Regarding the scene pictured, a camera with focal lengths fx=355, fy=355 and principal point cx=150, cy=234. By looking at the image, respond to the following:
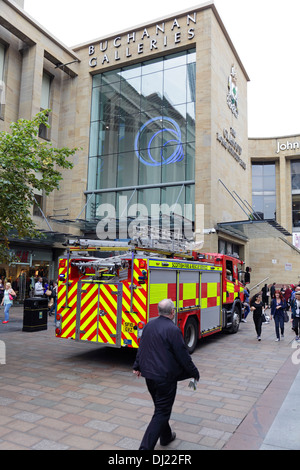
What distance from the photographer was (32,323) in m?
11.9

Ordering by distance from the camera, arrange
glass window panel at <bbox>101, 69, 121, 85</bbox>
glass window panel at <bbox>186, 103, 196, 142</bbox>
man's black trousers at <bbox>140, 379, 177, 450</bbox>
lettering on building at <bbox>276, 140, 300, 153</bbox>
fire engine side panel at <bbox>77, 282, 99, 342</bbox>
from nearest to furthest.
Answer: man's black trousers at <bbox>140, 379, 177, 450</bbox> < fire engine side panel at <bbox>77, 282, 99, 342</bbox> < glass window panel at <bbox>186, 103, 196, 142</bbox> < glass window panel at <bbox>101, 69, 121, 85</bbox> < lettering on building at <bbox>276, 140, 300, 153</bbox>

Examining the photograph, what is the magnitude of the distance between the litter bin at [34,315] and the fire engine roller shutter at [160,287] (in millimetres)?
5823

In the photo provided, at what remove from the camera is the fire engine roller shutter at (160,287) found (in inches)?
296

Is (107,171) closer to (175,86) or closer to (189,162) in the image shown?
(189,162)

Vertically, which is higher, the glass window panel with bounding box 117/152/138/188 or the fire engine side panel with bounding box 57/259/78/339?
the glass window panel with bounding box 117/152/138/188

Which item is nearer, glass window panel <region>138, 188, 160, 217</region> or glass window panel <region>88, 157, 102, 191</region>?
glass window panel <region>138, 188, 160, 217</region>

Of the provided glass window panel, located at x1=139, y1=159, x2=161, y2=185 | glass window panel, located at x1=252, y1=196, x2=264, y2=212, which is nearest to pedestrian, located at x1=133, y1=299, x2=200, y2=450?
glass window panel, located at x1=139, y1=159, x2=161, y2=185

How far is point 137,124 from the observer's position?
24.0 meters

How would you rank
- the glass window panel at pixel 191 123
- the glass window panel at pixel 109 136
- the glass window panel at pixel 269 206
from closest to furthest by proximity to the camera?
the glass window panel at pixel 191 123
the glass window panel at pixel 109 136
the glass window panel at pixel 269 206

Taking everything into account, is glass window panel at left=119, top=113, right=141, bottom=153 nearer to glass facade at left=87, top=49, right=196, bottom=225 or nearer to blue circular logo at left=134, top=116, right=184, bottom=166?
glass facade at left=87, top=49, right=196, bottom=225

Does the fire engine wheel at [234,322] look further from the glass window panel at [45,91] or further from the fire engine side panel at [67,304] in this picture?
the glass window panel at [45,91]

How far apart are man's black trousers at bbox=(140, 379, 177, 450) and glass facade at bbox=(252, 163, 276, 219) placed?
113 ft

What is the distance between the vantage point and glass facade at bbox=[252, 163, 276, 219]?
36.3 meters

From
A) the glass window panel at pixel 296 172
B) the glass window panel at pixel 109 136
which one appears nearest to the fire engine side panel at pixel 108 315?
the glass window panel at pixel 109 136
